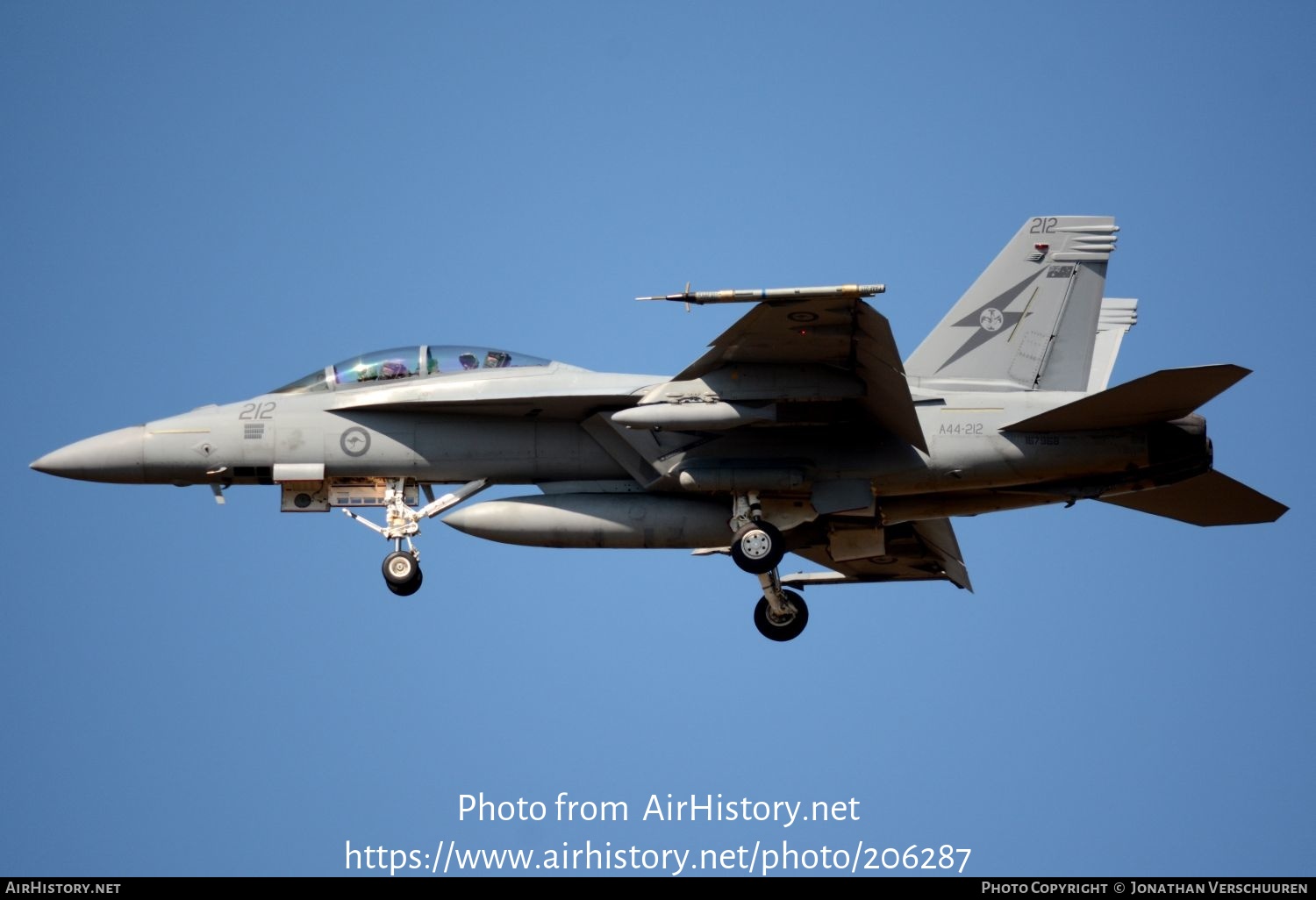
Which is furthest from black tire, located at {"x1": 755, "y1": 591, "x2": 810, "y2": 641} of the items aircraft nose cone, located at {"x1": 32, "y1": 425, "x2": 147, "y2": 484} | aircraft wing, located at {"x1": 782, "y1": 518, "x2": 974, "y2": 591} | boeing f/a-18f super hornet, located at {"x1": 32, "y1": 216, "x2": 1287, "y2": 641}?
aircraft nose cone, located at {"x1": 32, "y1": 425, "x2": 147, "y2": 484}

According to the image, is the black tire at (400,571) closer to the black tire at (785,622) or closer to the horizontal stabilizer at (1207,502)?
the black tire at (785,622)

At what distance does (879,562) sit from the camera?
25328 millimetres

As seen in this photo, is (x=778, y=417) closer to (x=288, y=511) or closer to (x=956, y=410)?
(x=956, y=410)

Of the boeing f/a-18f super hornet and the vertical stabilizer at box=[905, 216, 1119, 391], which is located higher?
the vertical stabilizer at box=[905, 216, 1119, 391]

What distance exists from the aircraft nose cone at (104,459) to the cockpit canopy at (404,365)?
1.83 metres

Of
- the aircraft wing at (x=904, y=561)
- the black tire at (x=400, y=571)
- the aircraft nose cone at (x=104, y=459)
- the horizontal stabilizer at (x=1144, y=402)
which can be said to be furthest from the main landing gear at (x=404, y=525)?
the horizontal stabilizer at (x=1144, y=402)

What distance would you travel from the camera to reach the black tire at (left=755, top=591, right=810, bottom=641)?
2452cm

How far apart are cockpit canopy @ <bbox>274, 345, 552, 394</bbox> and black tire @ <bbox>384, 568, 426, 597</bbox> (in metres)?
2.39

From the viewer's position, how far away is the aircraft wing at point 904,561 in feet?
81.6

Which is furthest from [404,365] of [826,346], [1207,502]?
[1207,502]

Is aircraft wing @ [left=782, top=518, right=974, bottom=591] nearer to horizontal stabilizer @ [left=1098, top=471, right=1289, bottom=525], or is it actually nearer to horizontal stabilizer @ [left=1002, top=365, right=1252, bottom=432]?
horizontal stabilizer @ [left=1098, top=471, right=1289, bottom=525]

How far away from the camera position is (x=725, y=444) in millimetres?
21750
